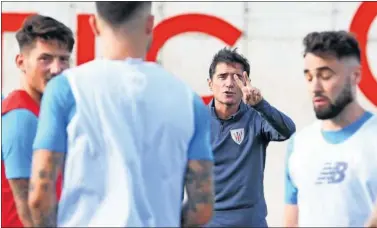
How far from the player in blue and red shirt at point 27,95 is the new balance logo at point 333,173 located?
1.10 meters

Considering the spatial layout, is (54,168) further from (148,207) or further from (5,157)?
(5,157)

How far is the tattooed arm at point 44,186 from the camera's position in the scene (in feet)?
10.4

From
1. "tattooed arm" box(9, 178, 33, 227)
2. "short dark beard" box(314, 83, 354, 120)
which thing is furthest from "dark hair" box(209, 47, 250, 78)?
"tattooed arm" box(9, 178, 33, 227)

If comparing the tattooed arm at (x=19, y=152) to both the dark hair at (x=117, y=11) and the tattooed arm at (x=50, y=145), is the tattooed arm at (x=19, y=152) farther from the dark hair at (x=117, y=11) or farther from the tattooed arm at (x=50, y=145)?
the dark hair at (x=117, y=11)

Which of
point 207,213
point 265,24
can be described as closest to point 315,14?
point 265,24

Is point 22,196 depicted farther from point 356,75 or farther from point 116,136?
point 356,75

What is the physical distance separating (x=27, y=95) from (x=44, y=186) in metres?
0.93

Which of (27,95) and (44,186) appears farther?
(27,95)

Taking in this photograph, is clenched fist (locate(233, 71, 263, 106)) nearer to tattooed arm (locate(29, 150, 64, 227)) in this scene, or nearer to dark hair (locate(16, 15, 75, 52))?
dark hair (locate(16, 15, 75, 52))

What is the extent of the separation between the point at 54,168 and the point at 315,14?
15.1 feet

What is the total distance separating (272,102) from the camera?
293 inches

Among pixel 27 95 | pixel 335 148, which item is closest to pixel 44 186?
pixel 27 95

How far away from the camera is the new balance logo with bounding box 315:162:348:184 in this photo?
3.84 meters

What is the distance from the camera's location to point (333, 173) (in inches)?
152
